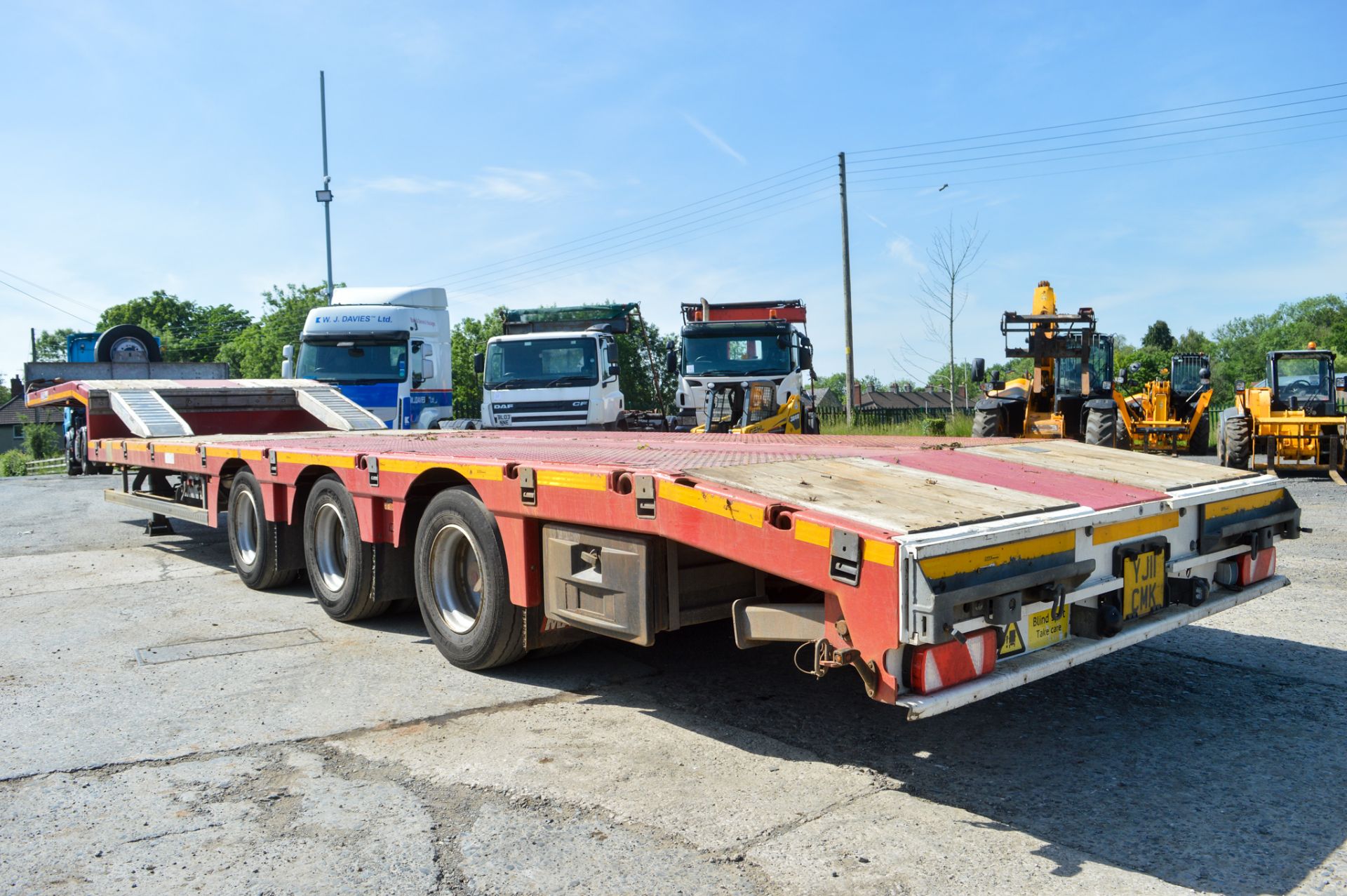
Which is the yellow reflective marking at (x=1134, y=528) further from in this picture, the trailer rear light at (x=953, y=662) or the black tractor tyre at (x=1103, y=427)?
the black tractor tyre at (x=1103, y=427)

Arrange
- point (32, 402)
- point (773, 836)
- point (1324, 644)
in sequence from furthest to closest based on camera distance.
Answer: point (32, 402) → point (1324, 644) → point (773, 836)

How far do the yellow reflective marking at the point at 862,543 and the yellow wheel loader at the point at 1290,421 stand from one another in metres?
15.0

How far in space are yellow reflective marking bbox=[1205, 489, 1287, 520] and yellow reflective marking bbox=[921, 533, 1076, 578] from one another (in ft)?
4.48

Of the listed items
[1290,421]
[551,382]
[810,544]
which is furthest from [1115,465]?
[1290,421]

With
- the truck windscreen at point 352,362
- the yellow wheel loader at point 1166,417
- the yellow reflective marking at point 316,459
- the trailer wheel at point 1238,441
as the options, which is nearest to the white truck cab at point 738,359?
the truck windscreen at point 352,362

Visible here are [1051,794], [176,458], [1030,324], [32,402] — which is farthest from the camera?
[1030,324]

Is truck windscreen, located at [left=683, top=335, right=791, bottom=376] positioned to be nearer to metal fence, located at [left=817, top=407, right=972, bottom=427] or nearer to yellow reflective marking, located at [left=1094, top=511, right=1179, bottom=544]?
metal fence, located at [left=817, top=407, right=972, bottom=427]

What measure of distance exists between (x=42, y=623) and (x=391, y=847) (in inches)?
193

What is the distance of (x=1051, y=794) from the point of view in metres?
3.81

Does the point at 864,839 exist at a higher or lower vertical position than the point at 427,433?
lower

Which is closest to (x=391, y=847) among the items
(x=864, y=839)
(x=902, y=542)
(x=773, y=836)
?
(x=773, y=836)

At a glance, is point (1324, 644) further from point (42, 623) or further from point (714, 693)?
point (42, 623)

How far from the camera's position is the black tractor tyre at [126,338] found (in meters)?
21.5

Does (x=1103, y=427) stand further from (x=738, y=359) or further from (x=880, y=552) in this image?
(x=880, y=552)
